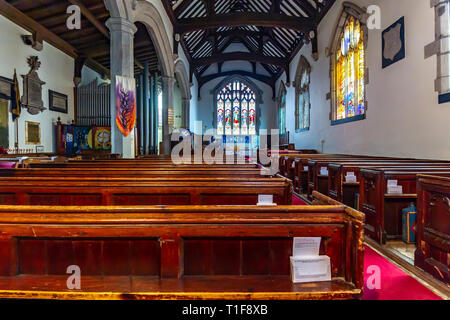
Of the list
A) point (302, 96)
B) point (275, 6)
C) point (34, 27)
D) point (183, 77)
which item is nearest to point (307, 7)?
point (275, 6)

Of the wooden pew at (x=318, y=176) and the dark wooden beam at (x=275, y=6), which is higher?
the dark wooden beam at (x=275, y=6)

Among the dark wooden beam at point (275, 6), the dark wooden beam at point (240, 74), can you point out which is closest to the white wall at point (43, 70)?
the dark wooden beam at point (275, 6)

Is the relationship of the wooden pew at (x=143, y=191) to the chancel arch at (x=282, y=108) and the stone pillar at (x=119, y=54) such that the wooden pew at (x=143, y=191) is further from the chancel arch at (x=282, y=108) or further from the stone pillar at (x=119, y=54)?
the chancel arch at (x=282, y=108)

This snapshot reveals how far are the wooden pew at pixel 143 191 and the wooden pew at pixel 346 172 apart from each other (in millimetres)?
1526

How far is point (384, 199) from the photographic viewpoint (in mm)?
2844

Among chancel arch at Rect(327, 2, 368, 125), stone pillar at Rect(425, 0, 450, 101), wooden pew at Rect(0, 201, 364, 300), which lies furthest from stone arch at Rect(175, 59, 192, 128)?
wooden pew at Rect(0, 201, 364, 300)

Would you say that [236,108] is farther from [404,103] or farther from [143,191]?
[143,191]

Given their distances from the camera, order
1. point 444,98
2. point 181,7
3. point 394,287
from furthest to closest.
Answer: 1. point 181,7
2. point 444,98
3. point 394,287

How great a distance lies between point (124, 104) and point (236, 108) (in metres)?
12.2

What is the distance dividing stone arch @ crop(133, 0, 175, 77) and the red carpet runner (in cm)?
610

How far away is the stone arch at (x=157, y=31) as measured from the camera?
6.51 metres

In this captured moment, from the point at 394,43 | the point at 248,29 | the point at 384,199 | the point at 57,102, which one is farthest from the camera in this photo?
the point at 248,29

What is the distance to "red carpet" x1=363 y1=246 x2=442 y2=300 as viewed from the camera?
174 centimetres
